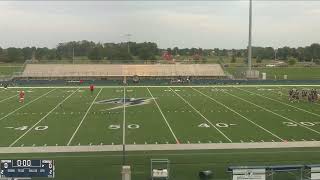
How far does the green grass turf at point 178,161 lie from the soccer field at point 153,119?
81.1 inches

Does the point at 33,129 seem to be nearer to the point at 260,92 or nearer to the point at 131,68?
the point at 260,92

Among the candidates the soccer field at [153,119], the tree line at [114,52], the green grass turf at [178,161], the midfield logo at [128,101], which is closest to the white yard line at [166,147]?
the green grass turf at [178,161]

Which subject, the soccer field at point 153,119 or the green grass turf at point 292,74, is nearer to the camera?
the soccer field at point 153,119

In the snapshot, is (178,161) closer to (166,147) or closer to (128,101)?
(166,147)

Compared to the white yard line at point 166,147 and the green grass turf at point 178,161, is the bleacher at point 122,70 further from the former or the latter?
the green grass turf at point 178,161

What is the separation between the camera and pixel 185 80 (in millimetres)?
55250

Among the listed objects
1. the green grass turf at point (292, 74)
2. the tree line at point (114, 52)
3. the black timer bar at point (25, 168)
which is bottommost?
the green grass turf at point (292, 74)

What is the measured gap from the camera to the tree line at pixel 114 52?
119 metres

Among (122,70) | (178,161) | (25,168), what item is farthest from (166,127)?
(122,70)

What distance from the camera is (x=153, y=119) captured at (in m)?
25.4

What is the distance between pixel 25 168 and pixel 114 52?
358 feet

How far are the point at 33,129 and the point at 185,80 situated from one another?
34086 mm

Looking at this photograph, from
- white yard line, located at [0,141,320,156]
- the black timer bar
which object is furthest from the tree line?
the black timer bar

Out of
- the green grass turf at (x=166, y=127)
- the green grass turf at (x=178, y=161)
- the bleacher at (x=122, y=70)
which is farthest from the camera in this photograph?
the bleacher at (x=122, y=70)
